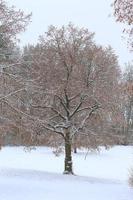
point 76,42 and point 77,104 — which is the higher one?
point 76,42

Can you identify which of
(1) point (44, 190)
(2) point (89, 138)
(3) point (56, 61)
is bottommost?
(1) point (44, 190)

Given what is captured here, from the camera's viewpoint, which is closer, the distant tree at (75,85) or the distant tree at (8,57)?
the distant tree at (8,57)

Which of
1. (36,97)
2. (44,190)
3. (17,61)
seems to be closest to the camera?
(44,190)

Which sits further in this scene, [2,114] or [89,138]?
[89,138]

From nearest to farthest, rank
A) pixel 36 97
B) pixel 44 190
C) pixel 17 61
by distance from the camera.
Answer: pixel 44 190 → pixel 17 61 → pixel 36 97

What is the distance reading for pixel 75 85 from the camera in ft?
96.3

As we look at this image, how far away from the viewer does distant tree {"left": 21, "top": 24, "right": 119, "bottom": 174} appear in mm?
29375

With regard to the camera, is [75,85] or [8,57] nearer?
[8,57]

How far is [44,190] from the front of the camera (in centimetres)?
1984

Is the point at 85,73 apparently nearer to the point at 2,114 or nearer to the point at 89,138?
the point at 89,138

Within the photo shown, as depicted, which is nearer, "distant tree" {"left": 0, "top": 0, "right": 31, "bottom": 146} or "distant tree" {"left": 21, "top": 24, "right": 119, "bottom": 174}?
"distant tree" {"left": 0, "top": 0, "right": 31, "bottom": 146}

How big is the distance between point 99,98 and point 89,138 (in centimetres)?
231

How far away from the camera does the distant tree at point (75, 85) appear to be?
29375 millimetres

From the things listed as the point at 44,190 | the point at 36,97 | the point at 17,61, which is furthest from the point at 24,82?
the point at 36,97
